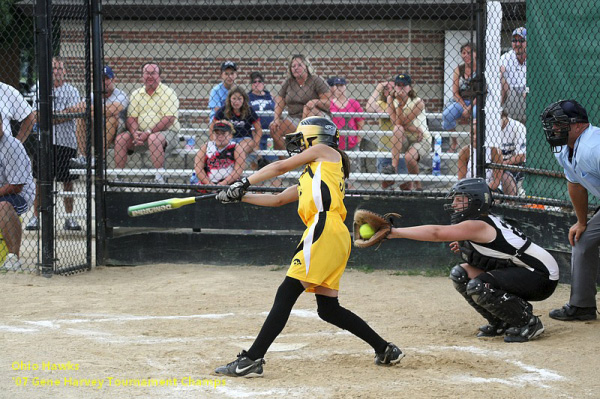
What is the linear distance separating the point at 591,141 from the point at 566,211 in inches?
70.4

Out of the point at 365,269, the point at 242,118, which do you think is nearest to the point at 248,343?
the point at 365,269

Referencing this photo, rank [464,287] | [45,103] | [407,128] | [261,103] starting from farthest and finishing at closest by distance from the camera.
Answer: [261,103] < [407,128] < [45,103] < [464,287]

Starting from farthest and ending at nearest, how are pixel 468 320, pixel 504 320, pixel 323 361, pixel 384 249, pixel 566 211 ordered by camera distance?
pixel 384 249, pixel 566 211, pixel 468 320, pixel 504 320, pixel 323 361

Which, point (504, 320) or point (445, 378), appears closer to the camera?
point (445, 378)

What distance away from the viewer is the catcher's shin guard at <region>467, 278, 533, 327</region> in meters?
5.98

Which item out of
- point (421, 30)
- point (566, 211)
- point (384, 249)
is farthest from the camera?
point (421, 30)

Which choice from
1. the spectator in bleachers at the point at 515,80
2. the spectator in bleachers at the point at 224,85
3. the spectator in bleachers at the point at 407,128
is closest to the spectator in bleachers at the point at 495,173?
the spectator in bleachers at the point at 515,80

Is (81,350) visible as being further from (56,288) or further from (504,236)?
(504,236)

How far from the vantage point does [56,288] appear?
8062 millimetres

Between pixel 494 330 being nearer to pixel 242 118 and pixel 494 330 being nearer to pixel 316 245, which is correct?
pixel 316 245

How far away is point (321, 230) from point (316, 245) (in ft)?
0.33

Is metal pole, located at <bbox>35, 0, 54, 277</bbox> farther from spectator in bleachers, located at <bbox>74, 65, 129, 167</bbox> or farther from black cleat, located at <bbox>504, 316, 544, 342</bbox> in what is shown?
black cleat, located at <bbox>504, 316, 544, 342</bbox>

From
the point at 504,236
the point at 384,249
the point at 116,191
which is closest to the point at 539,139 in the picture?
the point at 384,249

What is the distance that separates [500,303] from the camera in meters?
5.99
